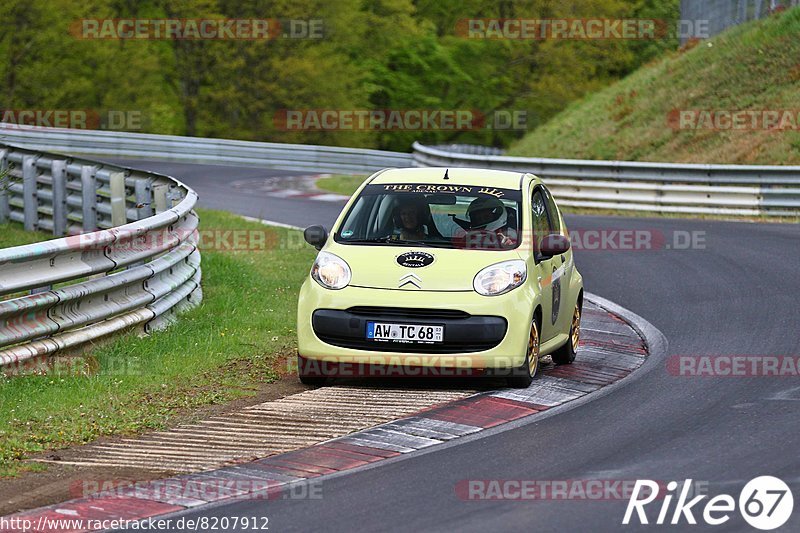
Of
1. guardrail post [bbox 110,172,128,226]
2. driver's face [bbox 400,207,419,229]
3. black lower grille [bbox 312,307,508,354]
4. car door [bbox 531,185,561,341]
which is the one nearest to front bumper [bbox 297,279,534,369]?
black lower grille [bbox 312,307,508,354]

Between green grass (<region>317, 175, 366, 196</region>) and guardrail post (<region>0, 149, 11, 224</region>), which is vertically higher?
guardrail post (<region>0, 149, 11, 224</region>)

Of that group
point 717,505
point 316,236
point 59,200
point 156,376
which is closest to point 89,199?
point 59,200

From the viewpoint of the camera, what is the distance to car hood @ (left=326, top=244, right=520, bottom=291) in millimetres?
9523

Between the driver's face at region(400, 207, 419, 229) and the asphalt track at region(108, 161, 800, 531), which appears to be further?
the driver's face at region(400, 207, 419, 229)

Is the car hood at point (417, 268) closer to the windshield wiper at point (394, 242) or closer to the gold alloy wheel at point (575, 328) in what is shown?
the windshield wiper at point (394, 242)

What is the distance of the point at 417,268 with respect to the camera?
31.6 ft

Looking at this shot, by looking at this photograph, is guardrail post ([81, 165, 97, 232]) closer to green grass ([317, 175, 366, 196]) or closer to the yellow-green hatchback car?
the yellow-green hatchback car

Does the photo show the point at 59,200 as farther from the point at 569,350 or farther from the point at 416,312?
the point at 416,312

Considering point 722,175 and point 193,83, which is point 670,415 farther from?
point 193,83

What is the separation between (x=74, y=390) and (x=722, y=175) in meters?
16.7

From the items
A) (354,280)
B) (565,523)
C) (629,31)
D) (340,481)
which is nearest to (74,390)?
(354,280)

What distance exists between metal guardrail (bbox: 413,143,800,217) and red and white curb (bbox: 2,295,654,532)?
12.7 m

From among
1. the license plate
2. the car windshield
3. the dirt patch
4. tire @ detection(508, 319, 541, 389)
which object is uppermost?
the car windshield

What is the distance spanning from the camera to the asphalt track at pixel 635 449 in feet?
20.9
